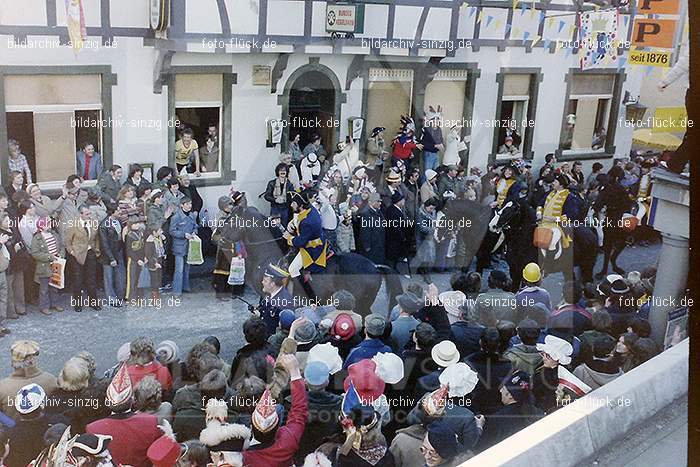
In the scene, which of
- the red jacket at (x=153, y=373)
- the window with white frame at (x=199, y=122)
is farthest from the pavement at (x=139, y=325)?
the red jacket at (x=153, y=373)

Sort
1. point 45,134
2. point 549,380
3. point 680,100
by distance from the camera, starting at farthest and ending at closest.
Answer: point 45,134 < point 680,100 < point 549,380

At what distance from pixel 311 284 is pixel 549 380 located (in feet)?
9.47

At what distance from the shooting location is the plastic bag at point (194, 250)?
7.52 meters

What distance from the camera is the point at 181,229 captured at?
24.3 ft

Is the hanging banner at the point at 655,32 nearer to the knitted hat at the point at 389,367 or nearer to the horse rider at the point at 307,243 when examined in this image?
the horse rider at the point at 307,243

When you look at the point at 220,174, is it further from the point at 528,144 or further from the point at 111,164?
the point at 528,144

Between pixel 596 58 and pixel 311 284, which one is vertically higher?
pixel 596 58

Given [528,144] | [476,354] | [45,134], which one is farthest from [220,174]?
[476,354]

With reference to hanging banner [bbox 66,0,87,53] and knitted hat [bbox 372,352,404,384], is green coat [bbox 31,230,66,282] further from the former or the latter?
knitted hat [bbox 372,352,404,384]

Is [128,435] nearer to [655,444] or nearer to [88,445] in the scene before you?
[88,445]

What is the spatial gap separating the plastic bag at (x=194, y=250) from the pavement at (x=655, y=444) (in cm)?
507

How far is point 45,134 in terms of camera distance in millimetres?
7457

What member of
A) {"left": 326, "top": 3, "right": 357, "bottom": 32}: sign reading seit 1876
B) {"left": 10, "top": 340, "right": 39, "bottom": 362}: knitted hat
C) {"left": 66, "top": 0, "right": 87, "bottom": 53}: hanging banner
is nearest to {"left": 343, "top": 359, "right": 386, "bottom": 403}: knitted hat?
{"left": 10, "top": 340, "right": 39, "bottom": 362}: knitted hat

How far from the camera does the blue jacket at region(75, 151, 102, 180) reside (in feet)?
25.0
